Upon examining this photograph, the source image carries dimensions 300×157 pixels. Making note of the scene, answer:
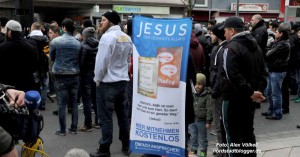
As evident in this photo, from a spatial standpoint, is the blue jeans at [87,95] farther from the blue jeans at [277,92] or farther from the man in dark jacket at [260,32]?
the blue jeans at [277,92]

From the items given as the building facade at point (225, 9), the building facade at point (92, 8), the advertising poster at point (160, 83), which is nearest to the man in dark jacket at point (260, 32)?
the advertising poster at point (160, 83)

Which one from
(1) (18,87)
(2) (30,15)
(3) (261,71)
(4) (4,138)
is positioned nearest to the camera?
(4) (4,138)

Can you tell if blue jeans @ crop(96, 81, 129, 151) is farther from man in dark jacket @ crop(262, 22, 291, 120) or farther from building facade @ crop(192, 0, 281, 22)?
building facade @ crop(192, 0, 281, 22)

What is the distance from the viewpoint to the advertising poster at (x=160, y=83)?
430cm

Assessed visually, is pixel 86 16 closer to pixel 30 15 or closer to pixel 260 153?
pixel 30 15

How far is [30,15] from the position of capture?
874cm

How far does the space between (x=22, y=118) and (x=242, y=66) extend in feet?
8.54

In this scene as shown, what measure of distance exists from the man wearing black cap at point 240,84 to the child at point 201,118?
3.39ft

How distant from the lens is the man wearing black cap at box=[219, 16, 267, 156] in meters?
4.48

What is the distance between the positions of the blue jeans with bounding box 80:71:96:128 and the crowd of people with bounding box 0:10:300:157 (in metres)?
0.02

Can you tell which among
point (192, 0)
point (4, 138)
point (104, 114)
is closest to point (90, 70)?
point (104, 114)

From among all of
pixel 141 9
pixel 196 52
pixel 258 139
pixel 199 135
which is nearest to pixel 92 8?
pixel 141 9

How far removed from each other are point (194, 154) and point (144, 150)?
1.41 metres

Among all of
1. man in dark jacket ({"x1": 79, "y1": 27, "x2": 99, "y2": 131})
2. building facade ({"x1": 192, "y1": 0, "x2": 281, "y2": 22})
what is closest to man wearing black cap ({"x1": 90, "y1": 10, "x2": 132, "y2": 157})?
man in dark jacket ({"x1": 79, "y1": 27, "x2": 99, "y2": 131})
